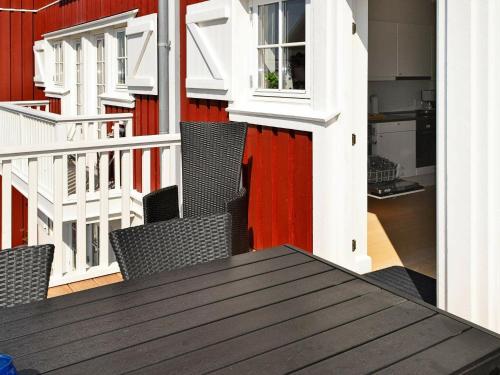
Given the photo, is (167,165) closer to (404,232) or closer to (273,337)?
(404,232)

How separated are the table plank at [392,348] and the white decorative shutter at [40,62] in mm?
10695

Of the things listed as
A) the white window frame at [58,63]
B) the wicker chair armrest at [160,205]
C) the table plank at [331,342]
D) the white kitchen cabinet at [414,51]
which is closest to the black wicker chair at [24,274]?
the table plank at [331,342]

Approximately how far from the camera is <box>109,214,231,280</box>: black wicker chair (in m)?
1.96

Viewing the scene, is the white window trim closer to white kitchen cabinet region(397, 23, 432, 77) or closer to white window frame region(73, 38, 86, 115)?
white window frame region(73, 38, 86, 115)

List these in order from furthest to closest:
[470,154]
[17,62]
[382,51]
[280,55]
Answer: [17,62], [382,51], [280,55], [470,154]

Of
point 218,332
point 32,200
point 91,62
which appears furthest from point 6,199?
point 91,62

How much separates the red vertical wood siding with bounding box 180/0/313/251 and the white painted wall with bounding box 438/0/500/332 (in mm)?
1218

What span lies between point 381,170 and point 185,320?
5.71 m

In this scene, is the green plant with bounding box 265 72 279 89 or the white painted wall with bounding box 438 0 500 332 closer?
the white painted wall with bounding box 438 0 500 332

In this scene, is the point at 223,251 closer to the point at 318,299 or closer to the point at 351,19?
the point at 318,299

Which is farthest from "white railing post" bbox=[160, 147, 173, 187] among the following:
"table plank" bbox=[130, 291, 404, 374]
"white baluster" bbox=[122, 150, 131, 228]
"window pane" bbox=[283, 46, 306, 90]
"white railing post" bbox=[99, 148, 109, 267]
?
"table plank" bbox=[130, 291, 404, 374]

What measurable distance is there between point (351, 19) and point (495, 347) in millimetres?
2688

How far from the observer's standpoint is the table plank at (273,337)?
128cm

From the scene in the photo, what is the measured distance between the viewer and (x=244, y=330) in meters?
1.45
